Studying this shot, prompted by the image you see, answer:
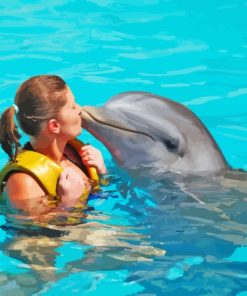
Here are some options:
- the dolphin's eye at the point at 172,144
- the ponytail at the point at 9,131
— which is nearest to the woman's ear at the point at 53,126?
the ponytail at the point at 9,131

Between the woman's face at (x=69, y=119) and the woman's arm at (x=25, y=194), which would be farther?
the woman's face at (x=69, y=119)

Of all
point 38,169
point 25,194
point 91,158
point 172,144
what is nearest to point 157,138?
point 172,144

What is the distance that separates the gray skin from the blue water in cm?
18

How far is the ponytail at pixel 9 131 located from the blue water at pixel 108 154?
56cm

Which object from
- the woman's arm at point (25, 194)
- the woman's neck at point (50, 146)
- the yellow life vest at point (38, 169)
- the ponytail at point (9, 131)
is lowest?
the woman's arm at point (25, 194)

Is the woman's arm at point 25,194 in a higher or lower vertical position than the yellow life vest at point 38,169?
lower

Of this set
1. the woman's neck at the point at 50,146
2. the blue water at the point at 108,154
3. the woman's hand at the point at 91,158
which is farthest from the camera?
the woman's hand at the point at 91,158

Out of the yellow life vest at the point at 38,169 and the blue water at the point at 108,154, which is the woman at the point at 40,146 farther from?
the blue water at the point at 108,154

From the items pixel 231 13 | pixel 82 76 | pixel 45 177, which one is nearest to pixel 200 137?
pixel 45 177

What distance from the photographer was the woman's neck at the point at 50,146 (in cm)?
635

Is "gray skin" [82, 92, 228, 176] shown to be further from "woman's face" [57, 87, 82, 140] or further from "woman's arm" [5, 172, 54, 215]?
"woman's arm" [5, 172, 54, 215]

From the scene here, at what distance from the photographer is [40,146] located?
638cm

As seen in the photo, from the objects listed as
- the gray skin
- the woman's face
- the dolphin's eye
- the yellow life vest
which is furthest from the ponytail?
the dolphin's eye

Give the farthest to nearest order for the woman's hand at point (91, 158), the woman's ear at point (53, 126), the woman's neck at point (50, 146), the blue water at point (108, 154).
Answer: the woman's hand at point (91, 158), the woman's neck at point (50, 146), the woman's ear at point (53, 126), the blue water at point (108, 154)
